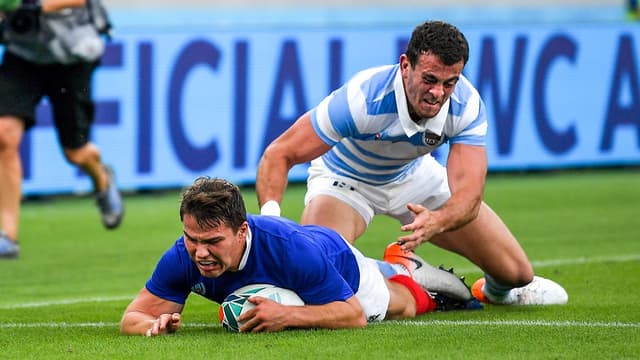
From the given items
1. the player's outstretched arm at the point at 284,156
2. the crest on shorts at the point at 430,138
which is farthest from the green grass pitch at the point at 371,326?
the crest on shorts at the point at 430,138

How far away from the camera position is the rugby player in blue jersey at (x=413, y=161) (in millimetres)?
8039

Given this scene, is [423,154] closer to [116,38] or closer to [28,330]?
Answer: [28,330]

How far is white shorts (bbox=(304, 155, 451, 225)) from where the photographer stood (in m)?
9.24

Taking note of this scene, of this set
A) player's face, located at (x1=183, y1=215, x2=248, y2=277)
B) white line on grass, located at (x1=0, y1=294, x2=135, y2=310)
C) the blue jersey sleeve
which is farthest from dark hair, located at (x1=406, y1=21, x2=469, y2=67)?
white line on grass, located at (x1=0, y1=294, x2=135, y2=310)

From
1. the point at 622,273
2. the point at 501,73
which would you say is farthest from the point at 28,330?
the point at 501,73

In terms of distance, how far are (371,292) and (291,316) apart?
68 cm

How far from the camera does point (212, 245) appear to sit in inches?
276

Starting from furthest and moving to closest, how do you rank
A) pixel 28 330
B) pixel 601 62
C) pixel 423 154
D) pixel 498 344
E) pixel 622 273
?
pixel 601 62 → pixel 622 273 → pixel 423 154 → pixel 28 330 → pixel 498 344

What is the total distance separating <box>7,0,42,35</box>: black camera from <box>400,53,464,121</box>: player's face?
426 centimetres

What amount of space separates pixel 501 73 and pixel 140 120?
4348 mm

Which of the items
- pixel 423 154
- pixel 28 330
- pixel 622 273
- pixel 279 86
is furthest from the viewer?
pixel 279 86

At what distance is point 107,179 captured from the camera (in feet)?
42.1

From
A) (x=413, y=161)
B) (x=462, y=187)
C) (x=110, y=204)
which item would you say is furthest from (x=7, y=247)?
(x=462, y=187)

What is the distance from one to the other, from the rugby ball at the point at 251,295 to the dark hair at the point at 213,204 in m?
0.47
